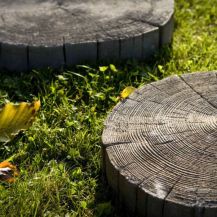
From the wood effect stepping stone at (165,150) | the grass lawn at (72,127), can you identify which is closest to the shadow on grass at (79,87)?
the grass lawn at (72,127)

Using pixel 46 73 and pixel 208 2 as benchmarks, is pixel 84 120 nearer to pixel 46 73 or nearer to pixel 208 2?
pixel 46 73

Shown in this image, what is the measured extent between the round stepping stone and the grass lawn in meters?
0.10

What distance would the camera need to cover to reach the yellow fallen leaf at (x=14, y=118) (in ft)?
11.9

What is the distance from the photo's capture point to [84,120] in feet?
12.8

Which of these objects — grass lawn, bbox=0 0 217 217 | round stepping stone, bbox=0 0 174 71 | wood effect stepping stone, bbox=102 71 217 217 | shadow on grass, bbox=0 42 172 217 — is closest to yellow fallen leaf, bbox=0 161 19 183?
grass lawn, bbox=0 0 217 217

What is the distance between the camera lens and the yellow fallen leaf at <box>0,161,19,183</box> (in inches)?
132

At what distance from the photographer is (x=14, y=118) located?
3670mm

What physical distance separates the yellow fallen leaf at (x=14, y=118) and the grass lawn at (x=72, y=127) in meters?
0.08

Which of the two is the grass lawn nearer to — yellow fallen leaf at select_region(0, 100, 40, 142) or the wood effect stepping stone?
yellow fallen leaf at select_region(0, 100, 40, 142)

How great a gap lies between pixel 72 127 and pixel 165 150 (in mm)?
921

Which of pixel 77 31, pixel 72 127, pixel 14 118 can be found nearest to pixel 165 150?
pixel 72 127

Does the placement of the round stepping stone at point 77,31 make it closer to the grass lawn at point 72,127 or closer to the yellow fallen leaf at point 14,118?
the grass lawn at point 72,127

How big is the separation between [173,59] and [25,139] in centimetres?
152

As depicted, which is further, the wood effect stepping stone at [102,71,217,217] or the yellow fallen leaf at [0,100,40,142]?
the yellow fallen leaf at [0,100,40,142]
